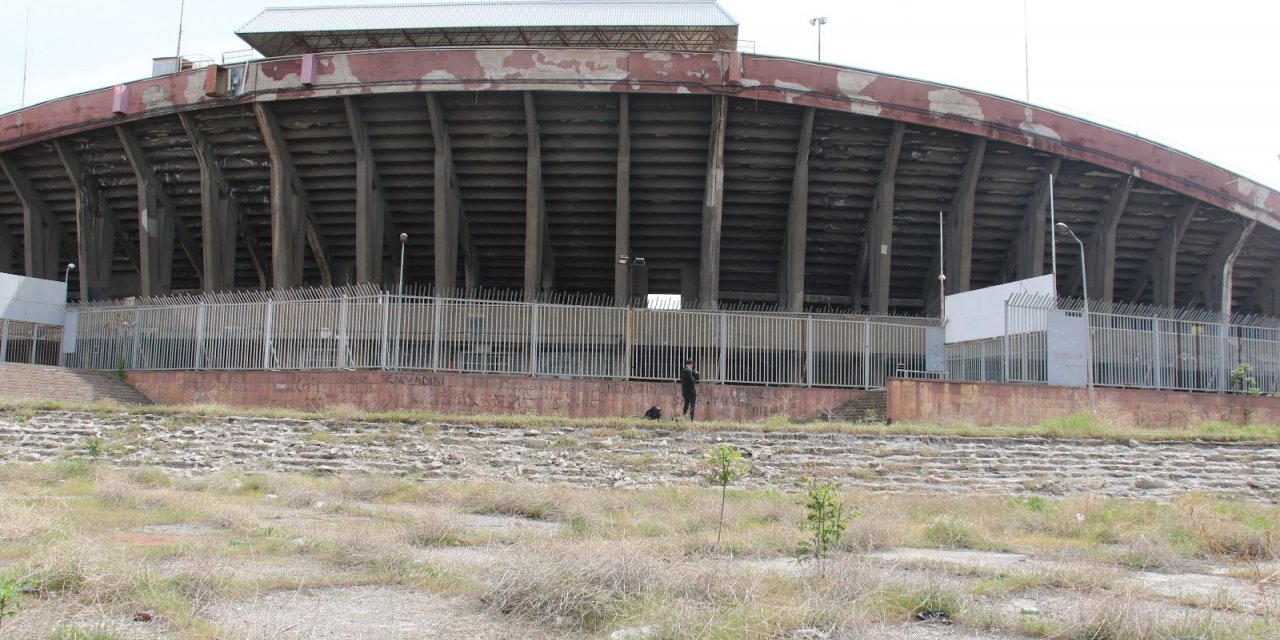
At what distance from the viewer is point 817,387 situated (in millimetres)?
22203

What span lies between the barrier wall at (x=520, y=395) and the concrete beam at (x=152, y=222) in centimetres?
1090

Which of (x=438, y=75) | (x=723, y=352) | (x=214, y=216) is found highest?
(x=438, y=75)

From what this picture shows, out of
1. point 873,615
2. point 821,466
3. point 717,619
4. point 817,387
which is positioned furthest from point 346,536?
point 817,387

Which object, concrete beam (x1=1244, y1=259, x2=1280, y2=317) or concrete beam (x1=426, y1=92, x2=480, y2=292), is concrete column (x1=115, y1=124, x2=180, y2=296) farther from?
concrete beam (x1=1244, y1=259, x2=1280, y2=317)

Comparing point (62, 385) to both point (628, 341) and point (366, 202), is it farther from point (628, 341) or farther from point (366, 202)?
point (628, 341)

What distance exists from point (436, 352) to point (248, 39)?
16316 mm

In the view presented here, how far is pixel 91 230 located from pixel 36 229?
2007mm

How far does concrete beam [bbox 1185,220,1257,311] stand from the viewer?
3101 centimetres

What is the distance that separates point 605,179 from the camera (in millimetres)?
29469

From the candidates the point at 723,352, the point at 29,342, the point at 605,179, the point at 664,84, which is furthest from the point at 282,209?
the point at 723,352

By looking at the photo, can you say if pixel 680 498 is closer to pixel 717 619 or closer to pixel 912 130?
pixel 717 619

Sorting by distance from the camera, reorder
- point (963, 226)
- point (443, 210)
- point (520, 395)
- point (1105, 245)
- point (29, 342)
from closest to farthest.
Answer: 1. point (520, 395)
2. point (29, 342)
3. point (443, 210)
4. point (963, 226)
5. point (1105, 245)

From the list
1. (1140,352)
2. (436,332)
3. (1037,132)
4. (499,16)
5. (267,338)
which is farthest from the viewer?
(499,16)

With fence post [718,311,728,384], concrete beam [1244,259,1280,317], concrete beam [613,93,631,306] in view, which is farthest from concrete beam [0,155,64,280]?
concrete beam [1244,259,1280,317]
